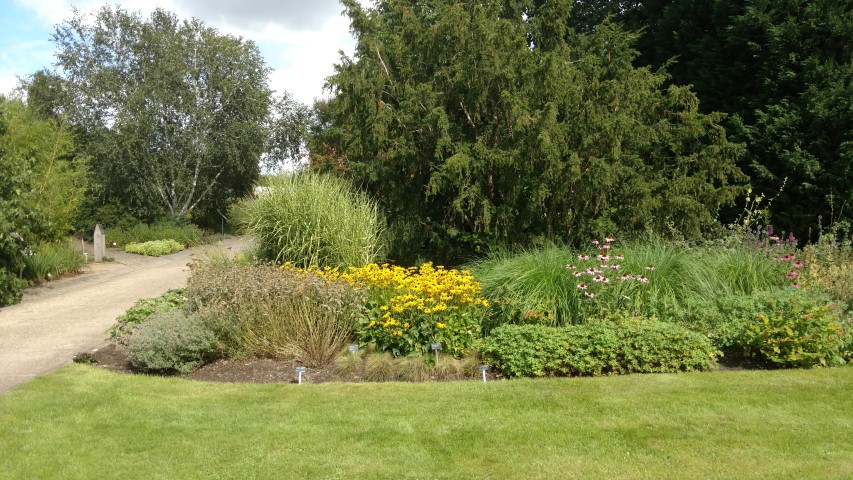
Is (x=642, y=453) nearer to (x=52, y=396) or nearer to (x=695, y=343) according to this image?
Answer: (x=695, y=343)

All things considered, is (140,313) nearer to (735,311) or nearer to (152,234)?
(735,311)

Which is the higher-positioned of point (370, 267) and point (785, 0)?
point (785, 0)

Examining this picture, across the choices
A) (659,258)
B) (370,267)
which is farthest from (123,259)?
(659,258)

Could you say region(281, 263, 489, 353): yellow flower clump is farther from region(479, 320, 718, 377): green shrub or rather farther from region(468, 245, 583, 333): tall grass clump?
region(479, 320, 718, 377): green shrub

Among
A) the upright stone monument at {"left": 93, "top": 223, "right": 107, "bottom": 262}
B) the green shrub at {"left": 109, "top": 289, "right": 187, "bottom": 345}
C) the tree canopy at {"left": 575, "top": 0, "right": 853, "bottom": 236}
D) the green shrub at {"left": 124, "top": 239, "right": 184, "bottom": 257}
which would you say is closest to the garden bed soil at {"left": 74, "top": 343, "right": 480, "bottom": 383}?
the green shrub at {"left": 109, "top": 289, "right": 187, "bottom": 345}

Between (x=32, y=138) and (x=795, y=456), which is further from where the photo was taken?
(x=32, y=138)

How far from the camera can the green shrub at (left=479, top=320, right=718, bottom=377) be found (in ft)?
21.0

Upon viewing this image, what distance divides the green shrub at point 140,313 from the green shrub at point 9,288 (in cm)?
391

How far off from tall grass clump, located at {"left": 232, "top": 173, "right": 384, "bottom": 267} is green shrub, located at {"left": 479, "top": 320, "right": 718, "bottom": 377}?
12.0ft

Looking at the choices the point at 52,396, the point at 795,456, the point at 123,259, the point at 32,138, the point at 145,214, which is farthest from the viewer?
Answer: the point at 145,214

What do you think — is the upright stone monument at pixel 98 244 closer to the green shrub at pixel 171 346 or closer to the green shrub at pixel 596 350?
the green shrub at pixel 171 346

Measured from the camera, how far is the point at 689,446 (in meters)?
4.61

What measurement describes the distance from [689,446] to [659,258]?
388 centimetres

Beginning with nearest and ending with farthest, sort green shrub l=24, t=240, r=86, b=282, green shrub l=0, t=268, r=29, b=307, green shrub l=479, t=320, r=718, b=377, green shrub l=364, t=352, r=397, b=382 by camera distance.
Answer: green shrub l=479, t=320, r=718, b=377, green shrub l=364, t=352, r=397, b=382, green shrub l=0, t=268, r=29, b=307, green shrub l=24, t=240, r=86, b=282
